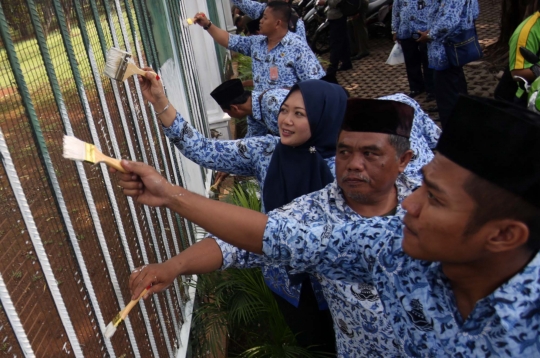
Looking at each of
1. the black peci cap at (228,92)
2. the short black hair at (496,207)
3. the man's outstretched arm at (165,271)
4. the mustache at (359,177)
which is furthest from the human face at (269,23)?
the short black hair at (496,207)

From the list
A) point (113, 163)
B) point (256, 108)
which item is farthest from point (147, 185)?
point (256, 108)

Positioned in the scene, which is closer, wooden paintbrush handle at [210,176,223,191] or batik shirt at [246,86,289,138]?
batik shirt at [246,86,289,138]

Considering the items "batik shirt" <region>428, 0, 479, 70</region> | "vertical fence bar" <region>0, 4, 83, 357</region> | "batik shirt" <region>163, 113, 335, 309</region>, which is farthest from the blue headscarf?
"batik shirt" <region>428, 0, 479, 70</region>

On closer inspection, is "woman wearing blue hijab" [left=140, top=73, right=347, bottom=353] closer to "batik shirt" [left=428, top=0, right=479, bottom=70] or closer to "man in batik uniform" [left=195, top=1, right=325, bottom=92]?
"man in batik uniform" [left=195, top=1, right=325, bottom=92]

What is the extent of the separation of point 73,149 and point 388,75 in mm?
Answer: 7330

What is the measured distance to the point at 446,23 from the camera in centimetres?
458

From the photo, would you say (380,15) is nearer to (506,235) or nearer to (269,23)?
(269,23)

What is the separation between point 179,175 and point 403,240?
2084 millimetres

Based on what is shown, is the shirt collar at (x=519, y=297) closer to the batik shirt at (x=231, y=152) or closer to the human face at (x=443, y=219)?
the human face at (x=443, y=219)

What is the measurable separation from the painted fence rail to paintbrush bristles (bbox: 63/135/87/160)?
15 centimetres

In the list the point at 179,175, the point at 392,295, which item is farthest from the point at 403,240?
the point at 179,175

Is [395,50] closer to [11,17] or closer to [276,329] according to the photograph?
[276,329]

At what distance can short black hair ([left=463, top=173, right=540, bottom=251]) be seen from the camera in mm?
945

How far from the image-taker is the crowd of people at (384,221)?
96 cm
